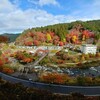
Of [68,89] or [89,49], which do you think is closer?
[68,89]

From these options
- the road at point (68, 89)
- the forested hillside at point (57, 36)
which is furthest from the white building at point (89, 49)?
the road at point (68, 89)

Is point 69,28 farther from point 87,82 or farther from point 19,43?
point 87,82

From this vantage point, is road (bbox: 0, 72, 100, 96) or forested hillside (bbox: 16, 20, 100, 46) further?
forested hillside (bbox: 16, 20, 100, 46)

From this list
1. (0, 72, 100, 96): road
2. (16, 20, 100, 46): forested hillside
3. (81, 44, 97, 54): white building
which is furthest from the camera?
(16, 20, 100, 46): forested hillside

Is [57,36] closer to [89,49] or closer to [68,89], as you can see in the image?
[89,49]

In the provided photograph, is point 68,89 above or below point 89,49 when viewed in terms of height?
below

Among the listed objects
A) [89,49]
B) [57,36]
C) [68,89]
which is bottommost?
[68,89]

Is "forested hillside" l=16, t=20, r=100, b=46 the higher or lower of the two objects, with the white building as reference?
higher

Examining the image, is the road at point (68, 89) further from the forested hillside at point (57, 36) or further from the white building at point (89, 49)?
the forested hillside at point (57, 36)

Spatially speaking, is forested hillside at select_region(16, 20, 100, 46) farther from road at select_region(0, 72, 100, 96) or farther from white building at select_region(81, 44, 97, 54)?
road at select_region(0, 72, 100, 96)

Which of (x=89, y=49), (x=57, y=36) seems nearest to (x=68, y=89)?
(x=89, y=49)

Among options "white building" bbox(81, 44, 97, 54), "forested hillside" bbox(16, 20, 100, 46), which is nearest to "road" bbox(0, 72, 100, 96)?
"white building" bbox(81, 44, 97, 54)
